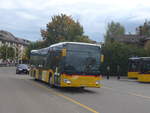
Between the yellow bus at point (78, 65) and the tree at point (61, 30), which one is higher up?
the tree at point (61, 30)

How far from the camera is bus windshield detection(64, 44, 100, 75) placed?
17.1 meters

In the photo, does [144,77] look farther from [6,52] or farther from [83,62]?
[6,52]

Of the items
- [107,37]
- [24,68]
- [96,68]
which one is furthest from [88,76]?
[107,37]

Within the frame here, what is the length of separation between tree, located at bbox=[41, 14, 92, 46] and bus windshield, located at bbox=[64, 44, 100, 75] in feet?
152

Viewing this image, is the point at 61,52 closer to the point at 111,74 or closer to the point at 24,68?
the point at 24,68

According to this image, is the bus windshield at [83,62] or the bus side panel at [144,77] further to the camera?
the bus side panel at [144,77]

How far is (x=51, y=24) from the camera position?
6825cm

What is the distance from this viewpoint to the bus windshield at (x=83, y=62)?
1711 cm

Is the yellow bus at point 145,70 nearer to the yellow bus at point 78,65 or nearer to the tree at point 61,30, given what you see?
the yellow bus at point 78,65

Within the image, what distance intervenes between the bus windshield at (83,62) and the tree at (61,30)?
46432mm

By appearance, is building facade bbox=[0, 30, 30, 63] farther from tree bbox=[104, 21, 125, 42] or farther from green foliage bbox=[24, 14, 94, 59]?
green foliage bbox=[24, 14, 94, 59]

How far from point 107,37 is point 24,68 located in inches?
1853

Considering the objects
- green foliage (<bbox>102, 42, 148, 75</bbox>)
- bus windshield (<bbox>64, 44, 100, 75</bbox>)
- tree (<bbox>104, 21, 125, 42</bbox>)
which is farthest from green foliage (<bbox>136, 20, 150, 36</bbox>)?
bus windshield (<bbox>64, 44, 100, 75</bbox>)

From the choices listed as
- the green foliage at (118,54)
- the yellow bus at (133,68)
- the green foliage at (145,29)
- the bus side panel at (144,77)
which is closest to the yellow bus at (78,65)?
the bus side panel at (144,77)
